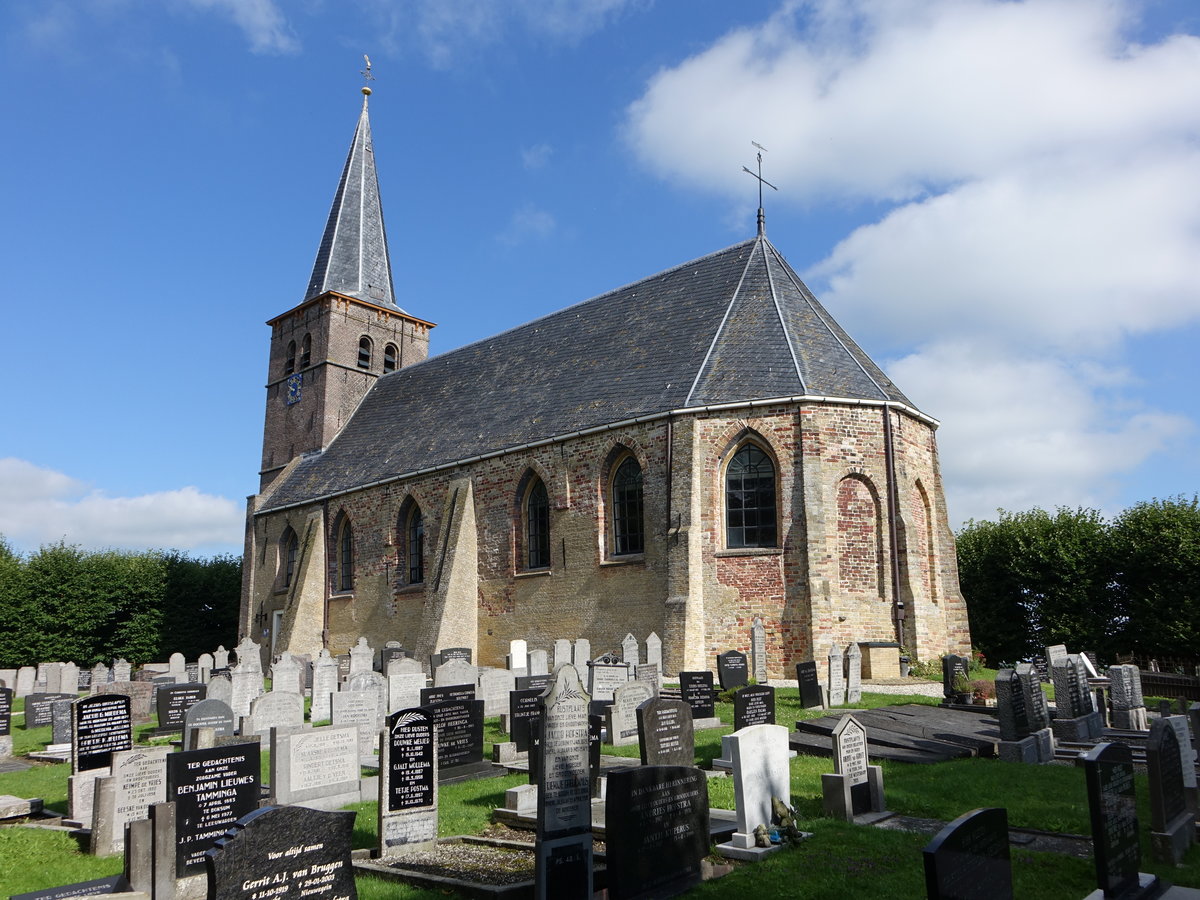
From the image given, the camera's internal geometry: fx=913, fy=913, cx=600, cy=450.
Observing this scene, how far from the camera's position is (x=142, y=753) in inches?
316

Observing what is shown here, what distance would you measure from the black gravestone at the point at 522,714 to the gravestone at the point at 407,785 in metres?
3.56

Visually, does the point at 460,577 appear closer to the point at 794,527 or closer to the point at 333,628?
A: the point at 333,628

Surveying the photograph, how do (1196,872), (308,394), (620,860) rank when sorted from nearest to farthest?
1. (620,860)
2. (1196,872)
3. (308,394)

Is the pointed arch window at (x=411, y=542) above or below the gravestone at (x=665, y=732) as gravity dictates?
above

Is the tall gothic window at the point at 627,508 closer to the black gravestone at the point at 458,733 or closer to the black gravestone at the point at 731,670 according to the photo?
the black gravestone at the point at 731,670

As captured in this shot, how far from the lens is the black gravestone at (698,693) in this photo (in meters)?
13.7

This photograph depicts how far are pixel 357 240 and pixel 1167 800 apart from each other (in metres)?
36.3

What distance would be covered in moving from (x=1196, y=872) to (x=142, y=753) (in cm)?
844

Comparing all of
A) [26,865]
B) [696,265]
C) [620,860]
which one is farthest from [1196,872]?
[696,265]

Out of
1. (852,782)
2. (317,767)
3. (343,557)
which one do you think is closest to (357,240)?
(343,557)

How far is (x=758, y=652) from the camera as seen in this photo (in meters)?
19.0

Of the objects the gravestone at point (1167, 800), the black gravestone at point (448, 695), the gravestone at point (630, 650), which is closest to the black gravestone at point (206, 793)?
the black gravestone at point (448, 695)

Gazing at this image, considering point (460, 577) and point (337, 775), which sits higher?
point (460, 577)

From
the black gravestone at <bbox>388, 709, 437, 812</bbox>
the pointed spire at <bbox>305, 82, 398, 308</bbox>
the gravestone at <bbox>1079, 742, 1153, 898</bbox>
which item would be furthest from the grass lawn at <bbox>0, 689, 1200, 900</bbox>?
the pointed spire at <bbox>305, 82, 398, 308</bbox>
